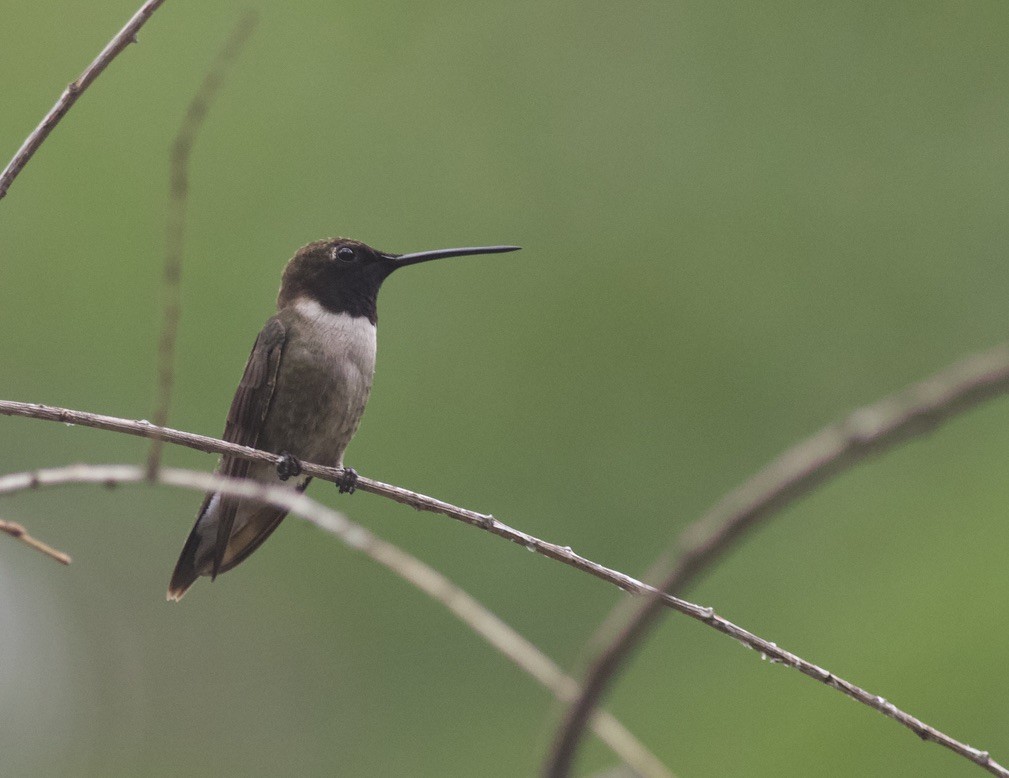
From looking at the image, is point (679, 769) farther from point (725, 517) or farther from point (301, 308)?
point (725, 517)

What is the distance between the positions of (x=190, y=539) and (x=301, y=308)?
41.7 inches

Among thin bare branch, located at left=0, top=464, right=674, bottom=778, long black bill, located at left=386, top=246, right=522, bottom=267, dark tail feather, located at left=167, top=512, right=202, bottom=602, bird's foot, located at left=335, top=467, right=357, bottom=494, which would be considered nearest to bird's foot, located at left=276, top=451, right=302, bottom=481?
bird's foot, located at left=335, top=467, right=357, bottom=494

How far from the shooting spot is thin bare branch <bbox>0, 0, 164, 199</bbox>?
93.9 inches

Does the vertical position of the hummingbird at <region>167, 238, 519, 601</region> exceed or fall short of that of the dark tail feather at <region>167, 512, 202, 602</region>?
it exceeds it

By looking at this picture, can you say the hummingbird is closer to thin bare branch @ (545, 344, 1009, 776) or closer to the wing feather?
the wing feather

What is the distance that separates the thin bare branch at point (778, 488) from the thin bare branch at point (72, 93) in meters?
1.84

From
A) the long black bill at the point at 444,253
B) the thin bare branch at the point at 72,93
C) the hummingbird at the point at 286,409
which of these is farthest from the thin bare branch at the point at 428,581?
the hummingbird at the point at 286,409

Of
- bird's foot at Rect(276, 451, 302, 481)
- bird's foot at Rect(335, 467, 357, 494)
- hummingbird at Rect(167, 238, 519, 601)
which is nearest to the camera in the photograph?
bird's foot at Rect(335, 467, 357, 494)

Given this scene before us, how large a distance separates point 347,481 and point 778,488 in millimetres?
3040

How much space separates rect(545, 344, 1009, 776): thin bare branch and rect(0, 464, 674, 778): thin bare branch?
9.4 inches

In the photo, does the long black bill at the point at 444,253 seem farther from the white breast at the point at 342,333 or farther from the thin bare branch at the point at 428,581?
the thin bare branch at the point at 428,581

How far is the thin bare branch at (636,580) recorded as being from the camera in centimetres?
96

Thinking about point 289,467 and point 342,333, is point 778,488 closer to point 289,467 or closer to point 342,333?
point 289,467

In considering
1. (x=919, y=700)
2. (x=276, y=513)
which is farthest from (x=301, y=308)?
(x=919, y=700)
